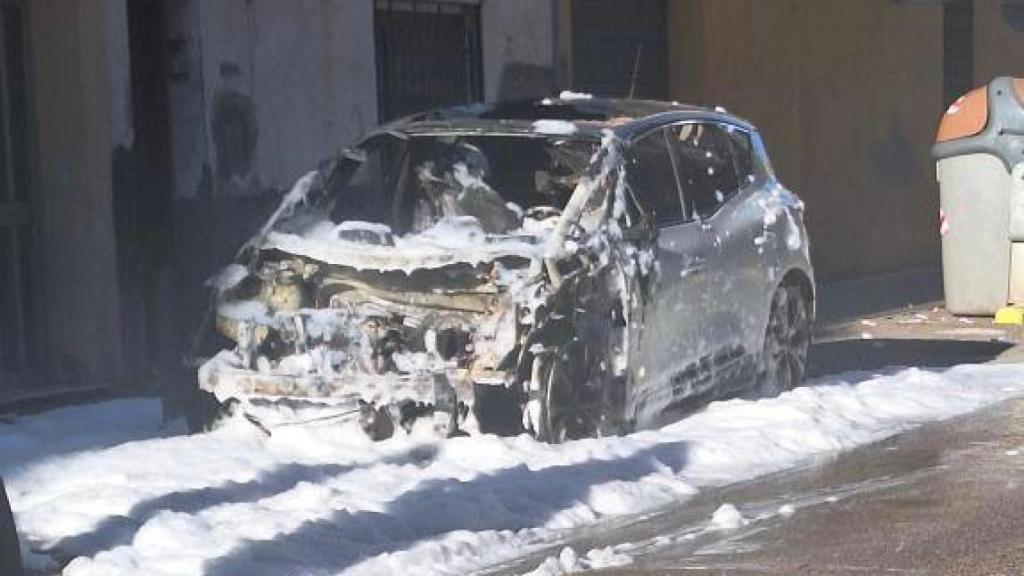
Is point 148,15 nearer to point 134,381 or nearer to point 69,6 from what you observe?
point 69,6

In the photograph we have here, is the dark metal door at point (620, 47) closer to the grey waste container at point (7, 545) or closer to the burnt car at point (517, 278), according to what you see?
the burnt car at point (517, 278)

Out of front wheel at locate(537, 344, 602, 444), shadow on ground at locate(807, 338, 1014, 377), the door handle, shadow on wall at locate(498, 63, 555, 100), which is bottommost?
shadow on ground at locate(807, 338, 1014, 377)

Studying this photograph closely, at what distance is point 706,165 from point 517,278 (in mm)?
2283

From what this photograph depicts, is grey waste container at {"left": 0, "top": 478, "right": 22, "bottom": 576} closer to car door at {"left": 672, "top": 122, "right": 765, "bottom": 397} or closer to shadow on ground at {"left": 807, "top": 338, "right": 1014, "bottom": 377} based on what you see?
car door at {"left": 672, "top": 122, "right": 765, "bottom": 397}

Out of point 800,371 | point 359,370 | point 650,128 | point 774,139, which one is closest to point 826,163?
point 774,139

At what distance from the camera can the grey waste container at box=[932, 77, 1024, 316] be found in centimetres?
1631

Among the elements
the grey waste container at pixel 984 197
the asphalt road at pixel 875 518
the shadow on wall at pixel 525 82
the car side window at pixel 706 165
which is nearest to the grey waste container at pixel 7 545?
the asphalt road at pixel 875 518

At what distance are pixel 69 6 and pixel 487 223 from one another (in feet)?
11.2

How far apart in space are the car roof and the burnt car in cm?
2

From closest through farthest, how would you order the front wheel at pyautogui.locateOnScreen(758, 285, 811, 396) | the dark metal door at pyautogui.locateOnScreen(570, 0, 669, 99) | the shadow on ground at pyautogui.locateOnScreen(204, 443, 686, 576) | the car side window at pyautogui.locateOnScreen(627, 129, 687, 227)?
the shadow on ground at pyautogui.locateOnScreen(204, 443, 686, 576) → the car side window at pyautogui.locateOnScreen(627, 129, 687, 227) → the front wheel at pyautogui.locateOnScreen(758, 285, 811, 396) → the dark metal door at pyautogui.locateOnScreen(570, 0, 669, 99)

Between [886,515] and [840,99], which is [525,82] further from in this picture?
[886,515]

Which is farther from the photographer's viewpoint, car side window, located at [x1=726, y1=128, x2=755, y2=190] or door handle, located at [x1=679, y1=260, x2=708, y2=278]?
car side window, located at [x1=726, y1=128, x2=755, y2=190]

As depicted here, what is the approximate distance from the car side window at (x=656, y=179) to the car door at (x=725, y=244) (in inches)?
5.0

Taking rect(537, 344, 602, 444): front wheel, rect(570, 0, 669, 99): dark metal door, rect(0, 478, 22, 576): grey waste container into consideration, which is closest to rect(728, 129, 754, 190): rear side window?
rect(537, 344, 602, 444): front wheel
